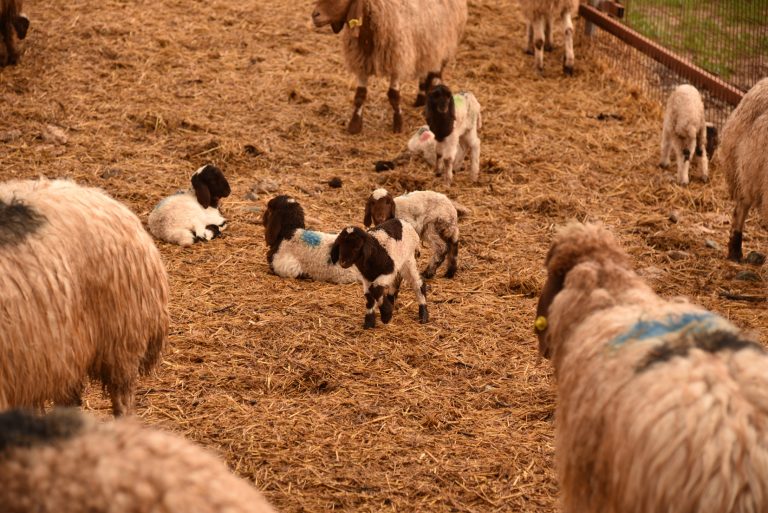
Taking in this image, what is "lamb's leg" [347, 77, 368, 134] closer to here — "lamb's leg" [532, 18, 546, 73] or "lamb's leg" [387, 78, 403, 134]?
"lamb's leg" [387, 78, 403, 134]

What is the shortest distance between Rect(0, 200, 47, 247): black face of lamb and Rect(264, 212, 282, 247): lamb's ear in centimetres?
324

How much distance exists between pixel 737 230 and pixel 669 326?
194 inches

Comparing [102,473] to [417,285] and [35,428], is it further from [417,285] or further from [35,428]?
[417,285]

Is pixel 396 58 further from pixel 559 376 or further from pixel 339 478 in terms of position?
pixel 559 376

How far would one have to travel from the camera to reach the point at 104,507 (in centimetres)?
229

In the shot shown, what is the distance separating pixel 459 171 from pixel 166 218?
3297 millimetres

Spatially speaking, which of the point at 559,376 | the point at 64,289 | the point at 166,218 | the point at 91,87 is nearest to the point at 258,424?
the point at 64,289

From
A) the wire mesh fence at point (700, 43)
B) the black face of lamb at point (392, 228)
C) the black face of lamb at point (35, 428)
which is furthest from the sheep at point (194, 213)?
the wire mesh fence at point (700, 43)

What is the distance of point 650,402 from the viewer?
9.78ft

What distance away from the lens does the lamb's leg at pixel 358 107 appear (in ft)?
33.8

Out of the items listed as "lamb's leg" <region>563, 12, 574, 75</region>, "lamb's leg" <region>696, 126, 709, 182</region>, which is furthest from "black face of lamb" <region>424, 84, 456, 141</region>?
"lamb's leg" <region>563, 12, 574, 75</region>

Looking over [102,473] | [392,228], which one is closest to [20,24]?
[392,228]

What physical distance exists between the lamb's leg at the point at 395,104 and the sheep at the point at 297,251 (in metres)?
3.31

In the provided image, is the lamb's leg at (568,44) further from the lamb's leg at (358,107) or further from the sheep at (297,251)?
the sheep at (297,251)
